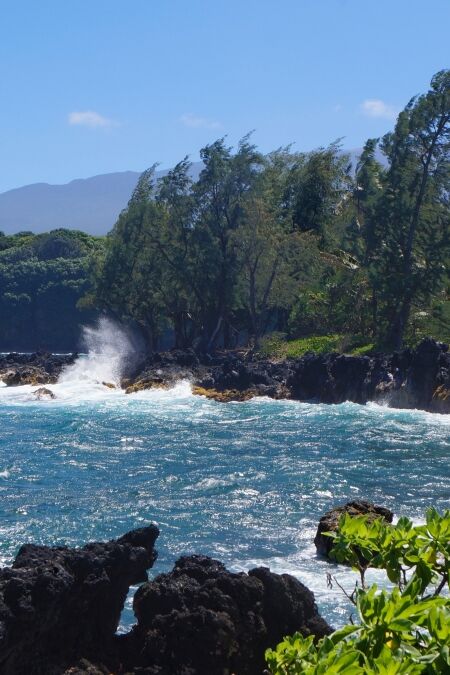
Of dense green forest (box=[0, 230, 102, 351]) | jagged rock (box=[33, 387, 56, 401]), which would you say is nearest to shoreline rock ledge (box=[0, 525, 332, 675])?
jagged rock (box=[33, 387, 56, 401])

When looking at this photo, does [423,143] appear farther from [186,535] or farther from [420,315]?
[186,535]

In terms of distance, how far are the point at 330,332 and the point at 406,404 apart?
15.0 metres

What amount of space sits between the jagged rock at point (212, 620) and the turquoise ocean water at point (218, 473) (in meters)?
2.29

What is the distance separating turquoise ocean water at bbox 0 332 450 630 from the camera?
64.6 feet

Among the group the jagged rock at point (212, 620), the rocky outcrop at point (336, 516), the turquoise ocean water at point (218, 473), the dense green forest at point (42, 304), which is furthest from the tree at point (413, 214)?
the dense green forest at point (42, 304)

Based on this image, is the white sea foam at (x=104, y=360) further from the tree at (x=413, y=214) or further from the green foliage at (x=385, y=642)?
the green foliage at (x=385, y=642)

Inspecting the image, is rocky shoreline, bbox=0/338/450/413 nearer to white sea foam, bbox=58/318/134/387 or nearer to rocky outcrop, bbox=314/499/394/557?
white sea foam, bbox=58/318/134/387

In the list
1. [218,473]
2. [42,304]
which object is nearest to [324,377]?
[218,473]

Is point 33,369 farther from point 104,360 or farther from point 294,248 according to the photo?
point 294,248

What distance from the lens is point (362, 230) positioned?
5081 centimetres

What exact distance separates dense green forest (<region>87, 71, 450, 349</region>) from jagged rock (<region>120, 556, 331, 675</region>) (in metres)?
35.4

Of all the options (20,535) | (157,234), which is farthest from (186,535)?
(157,234)

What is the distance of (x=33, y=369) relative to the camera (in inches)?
2185

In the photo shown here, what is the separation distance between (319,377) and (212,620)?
31.8m
